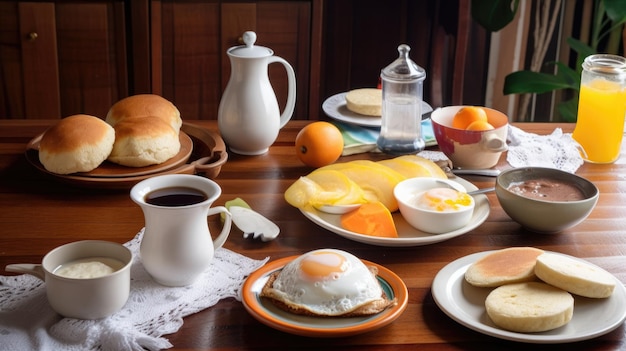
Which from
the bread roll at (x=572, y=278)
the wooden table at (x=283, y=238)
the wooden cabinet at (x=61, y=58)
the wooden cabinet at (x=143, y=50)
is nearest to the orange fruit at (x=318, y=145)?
the wooden table at (x=283, y=238)

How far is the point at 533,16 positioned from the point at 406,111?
1.72 m

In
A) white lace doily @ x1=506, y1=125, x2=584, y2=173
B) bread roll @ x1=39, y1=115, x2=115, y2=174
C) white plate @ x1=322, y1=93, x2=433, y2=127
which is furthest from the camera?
white plate @ x1=322, y1=93, x2=433, y2=127

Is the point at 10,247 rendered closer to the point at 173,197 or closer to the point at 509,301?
the point at 173,197

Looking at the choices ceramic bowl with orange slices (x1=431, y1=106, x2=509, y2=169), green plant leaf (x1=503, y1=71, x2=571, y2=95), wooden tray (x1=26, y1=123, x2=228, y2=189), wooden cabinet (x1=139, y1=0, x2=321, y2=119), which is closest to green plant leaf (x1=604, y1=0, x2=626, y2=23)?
green plant leaf (x1=503, y1=71, x2=571, y2=95)

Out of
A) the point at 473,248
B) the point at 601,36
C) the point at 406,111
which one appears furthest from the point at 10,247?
the point at 601,36

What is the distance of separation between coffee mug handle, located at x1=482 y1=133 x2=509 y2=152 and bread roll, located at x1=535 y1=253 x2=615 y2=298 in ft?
1.74

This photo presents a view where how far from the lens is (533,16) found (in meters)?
3.27

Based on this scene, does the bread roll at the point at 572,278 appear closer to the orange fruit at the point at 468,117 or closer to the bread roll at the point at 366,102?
the orange fruit at the point at 468,117

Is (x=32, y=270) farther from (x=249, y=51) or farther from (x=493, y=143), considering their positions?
(x=493, y=143)

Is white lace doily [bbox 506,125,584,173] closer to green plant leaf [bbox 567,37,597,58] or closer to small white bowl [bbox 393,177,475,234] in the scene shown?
small white bowl [bbox 393,177,475,234]

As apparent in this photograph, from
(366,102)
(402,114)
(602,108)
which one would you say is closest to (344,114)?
(366,102)

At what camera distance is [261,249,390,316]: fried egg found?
1.07m

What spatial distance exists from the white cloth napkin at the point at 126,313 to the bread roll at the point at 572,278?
409 mm

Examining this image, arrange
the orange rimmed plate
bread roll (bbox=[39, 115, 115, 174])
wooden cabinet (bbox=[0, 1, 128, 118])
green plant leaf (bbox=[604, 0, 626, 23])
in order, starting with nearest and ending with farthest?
the orange rimmed plate
bread roll (bbox=[39, 115, 115, 174])
wooden cabinet (bbox=[0, 1, 128, 118])
green plant leaf (bbox=[604, 0, 626, 23])
